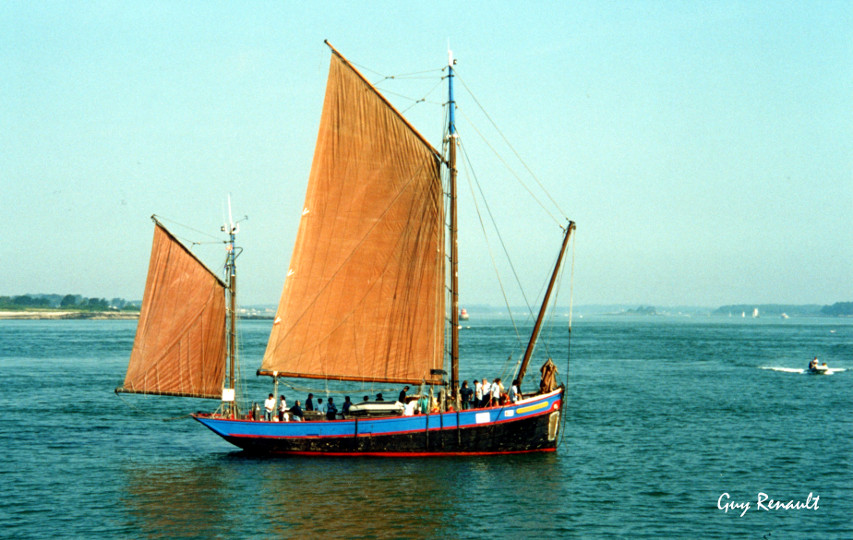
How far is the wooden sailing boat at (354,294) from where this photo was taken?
129ft

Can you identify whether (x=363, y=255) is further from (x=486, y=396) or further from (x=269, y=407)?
(x=486, y=396)

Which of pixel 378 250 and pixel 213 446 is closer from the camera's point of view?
pixel 378 250

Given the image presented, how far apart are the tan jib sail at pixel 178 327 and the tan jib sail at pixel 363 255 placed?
10.2ft

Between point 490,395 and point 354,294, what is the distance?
7.78 metres

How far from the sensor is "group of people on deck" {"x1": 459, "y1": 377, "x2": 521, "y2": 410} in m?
38.9

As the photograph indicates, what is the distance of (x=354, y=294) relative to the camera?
1574 inches

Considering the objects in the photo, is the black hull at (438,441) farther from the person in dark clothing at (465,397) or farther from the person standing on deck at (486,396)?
the person in dark clothing at (465,397)

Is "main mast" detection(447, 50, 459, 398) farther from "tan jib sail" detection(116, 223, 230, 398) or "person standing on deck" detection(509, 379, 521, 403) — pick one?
"tan jib sail" detection(116, 223, 230, 398)

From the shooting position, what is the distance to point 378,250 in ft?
131

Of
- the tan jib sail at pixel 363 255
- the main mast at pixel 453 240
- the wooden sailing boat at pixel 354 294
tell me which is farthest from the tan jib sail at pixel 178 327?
the main mast at pixel 453 240

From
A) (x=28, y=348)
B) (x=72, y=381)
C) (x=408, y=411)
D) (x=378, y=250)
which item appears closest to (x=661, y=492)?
(x=408, y=411)

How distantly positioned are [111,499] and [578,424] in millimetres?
28321

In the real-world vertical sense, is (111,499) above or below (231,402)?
below

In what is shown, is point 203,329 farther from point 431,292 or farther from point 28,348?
point 28,348
